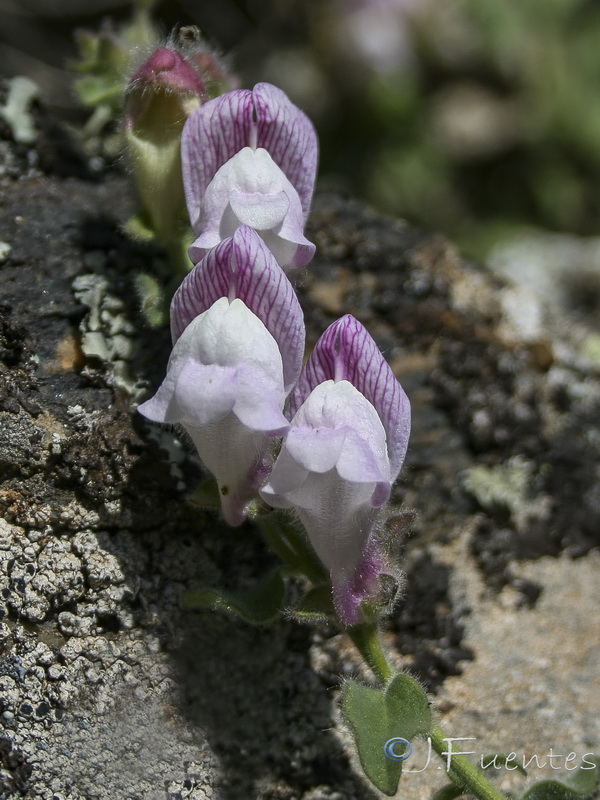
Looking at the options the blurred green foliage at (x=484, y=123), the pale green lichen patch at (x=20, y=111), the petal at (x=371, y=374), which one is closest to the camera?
the petal at (x=371, y=374)

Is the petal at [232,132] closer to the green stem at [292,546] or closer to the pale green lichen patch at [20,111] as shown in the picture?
the green stem at [292,546]

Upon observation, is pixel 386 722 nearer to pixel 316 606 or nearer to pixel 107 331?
pixel 316 606

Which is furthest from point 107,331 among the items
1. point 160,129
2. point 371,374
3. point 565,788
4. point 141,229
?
point 565,788

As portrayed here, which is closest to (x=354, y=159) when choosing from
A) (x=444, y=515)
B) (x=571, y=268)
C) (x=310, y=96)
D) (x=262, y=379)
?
(x=310, y=96)

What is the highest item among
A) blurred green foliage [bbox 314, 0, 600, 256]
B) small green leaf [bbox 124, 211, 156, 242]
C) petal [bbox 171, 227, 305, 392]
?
petal [bbox 171, 227, 305, 392]

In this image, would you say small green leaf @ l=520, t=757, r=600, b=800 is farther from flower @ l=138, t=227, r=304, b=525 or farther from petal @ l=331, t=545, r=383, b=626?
flower @ l=138, t=227, r=304, b=525

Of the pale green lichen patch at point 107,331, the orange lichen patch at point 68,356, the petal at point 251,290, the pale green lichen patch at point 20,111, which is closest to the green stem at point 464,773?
the petal at point 251,290

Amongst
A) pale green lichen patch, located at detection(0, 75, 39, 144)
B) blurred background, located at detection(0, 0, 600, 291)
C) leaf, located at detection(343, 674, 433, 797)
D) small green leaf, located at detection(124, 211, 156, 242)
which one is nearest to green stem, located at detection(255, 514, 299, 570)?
leaf, located at detection(343, 674, 433, 797)
